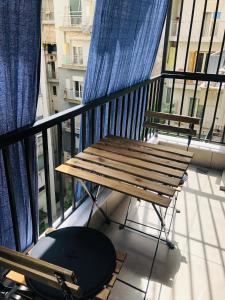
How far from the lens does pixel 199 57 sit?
147 inches

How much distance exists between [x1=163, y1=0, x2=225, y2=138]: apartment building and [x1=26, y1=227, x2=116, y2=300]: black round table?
267 centimetres

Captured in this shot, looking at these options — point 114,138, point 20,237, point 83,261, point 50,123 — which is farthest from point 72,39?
point 83,261

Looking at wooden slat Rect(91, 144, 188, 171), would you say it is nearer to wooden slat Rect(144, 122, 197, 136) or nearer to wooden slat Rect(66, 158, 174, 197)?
wooden slat Rect(66, 158, 174, 197)

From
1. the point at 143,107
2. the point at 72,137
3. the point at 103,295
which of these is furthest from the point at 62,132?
the point at 143,107

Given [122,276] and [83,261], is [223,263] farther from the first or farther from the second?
[83,261]

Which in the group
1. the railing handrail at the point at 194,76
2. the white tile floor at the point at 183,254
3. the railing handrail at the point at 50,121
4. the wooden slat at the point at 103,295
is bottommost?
the white tile floor at the point at 183,254

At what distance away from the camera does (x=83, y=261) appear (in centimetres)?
129

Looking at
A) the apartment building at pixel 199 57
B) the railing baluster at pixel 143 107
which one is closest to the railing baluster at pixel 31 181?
the railing baluster at pixel 143 107

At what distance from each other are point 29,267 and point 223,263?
166 centimetres

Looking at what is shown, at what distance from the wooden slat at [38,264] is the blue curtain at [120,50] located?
1.29 metres

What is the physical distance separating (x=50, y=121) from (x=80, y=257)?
0.82 metres

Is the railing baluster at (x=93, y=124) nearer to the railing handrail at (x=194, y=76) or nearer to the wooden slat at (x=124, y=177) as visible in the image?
the wooden slat at (x=124, y=177)

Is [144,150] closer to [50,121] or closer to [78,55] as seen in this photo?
[50,121]

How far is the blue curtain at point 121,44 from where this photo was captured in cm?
191
